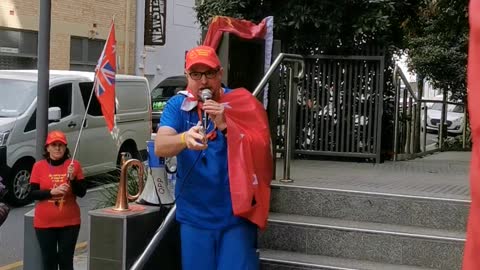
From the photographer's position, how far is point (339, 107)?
8.26 meters

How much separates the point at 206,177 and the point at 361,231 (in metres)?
1.73

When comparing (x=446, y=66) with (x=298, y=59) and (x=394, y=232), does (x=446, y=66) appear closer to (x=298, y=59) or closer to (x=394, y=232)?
(x=298, y=59)

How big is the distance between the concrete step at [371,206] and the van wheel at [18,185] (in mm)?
5763

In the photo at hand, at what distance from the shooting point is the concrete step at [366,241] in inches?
183

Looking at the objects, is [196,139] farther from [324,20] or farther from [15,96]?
[15,96]

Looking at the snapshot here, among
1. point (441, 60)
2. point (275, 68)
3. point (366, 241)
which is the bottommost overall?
point (366, 241)

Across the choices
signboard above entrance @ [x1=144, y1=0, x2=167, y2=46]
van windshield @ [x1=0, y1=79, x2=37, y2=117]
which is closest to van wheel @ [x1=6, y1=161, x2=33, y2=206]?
van windshield @ [x1=0, y1=79, x2=37, y2=117]

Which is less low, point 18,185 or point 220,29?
point 220,29

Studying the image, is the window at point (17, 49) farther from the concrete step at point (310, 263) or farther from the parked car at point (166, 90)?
the concrete step at point (310, 263)

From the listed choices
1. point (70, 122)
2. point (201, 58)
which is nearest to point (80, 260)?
point (201, 58)

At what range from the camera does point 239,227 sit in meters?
3.61

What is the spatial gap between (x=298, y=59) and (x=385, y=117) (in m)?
3.09

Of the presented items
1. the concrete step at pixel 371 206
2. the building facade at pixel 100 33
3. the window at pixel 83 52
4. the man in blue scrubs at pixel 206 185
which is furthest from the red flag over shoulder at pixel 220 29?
the window at pixel 83 52

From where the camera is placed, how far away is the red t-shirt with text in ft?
17.1
